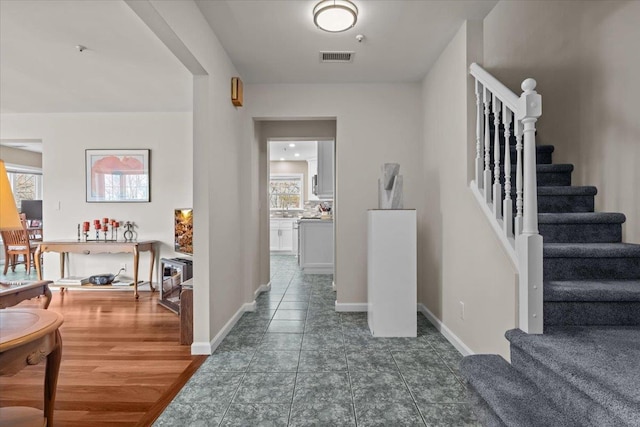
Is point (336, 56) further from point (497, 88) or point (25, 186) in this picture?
point (25, 186)

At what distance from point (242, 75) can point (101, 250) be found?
2.94 metres

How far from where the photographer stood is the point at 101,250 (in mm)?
4098

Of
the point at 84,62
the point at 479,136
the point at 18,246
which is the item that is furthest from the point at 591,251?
the point at 18,246

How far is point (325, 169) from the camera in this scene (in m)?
6.08

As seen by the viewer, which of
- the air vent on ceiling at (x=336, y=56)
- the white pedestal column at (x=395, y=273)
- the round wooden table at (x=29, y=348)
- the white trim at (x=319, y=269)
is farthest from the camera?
the white trim at (x=319, y=269)

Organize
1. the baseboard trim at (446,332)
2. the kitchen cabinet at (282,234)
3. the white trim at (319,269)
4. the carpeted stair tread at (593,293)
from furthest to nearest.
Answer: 1. the kitchen cabinet at (282,234)
2. the white trim at (319,269)
3. the baseboard trim at (446,332)
4. the carpeted stair tread at (593,293)

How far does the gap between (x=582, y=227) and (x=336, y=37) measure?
2.33 meters

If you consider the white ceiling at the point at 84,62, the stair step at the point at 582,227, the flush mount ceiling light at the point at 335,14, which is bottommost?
the stair step at the point at 582,227

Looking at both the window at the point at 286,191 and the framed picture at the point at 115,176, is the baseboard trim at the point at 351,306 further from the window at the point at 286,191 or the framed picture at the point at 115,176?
the window at the point at 286,191

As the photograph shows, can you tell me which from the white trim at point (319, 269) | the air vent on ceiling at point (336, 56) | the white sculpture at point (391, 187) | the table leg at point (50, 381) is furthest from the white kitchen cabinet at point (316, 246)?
the table leg at point (50, 381)

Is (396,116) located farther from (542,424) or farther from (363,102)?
(542,424)

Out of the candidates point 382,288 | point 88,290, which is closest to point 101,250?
point 88,290

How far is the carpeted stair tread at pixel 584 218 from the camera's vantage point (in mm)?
1979

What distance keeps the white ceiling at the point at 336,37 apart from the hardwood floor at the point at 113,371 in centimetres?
262
